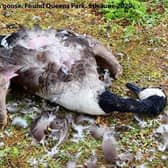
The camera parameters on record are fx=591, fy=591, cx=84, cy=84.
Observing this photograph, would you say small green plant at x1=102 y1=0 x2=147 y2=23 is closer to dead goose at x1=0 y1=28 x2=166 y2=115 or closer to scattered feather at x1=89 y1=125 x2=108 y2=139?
dead goose at x1=0 y1=28 x2=166 y2=115

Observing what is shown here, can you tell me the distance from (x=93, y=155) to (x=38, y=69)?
3.32ft

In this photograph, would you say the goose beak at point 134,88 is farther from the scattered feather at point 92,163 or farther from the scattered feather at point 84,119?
the scattered feather at point 92,163

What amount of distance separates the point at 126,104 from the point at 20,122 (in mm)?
1024

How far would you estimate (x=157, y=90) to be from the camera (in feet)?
19.0

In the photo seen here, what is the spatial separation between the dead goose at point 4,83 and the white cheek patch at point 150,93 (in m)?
1.25

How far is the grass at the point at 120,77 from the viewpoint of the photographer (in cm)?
529

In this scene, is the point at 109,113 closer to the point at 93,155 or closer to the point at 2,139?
the point at 93,155

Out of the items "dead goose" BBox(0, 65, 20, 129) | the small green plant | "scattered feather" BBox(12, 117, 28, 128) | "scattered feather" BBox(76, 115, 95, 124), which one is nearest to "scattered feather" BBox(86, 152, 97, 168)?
"scattered feather" BBox(76, 115, 95, 124)

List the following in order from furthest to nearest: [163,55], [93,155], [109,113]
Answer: [163,55]
[109,113]
[93,155]

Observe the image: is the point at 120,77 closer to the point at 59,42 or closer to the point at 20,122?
the point at 59,42

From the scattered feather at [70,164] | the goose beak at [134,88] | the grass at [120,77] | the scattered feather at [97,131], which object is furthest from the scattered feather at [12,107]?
the goose beak at [134,88]

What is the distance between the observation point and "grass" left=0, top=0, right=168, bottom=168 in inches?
208

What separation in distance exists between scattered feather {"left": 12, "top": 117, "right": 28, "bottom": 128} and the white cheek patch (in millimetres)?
1155

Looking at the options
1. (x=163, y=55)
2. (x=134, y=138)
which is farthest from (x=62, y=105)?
(x=163, y=55)
